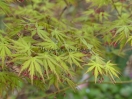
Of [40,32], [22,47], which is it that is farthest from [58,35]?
[22,47]

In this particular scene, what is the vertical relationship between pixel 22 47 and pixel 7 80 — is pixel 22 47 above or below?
above

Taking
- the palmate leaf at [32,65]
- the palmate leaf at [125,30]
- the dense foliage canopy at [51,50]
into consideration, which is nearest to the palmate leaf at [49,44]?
the dense foliage canopy at [51,50]

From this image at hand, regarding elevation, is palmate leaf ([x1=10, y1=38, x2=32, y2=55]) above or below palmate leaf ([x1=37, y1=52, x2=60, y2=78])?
above

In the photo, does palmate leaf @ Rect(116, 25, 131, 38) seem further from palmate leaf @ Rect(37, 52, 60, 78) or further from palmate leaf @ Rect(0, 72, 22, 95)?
palmate leaf @ Rect(0, 72, 22, 95)

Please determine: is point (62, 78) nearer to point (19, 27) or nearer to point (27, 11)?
point (19, 27)

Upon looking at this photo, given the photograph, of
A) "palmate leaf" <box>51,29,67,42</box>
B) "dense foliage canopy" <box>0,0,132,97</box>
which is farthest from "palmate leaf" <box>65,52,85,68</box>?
"palmate leaf" <box>51,29,67,42</box>

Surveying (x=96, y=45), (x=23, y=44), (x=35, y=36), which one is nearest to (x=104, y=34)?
(x=96, y=45)

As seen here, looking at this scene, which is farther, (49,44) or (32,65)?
(49,44)

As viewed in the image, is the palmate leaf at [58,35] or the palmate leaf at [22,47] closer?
the palmate leaf at [22,47]

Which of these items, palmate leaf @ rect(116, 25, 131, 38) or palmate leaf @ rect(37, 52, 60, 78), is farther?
palmate leaf @ rect(116, 25, 131, 38)

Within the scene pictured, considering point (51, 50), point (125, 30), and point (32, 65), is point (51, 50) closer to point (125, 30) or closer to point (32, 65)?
point (32, 65)

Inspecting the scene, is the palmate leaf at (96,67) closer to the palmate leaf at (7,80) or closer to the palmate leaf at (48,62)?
the palmate leaf at (48,62)
